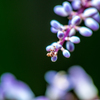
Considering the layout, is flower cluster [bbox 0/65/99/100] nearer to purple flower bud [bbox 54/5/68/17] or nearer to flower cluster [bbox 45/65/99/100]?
flower cluster [bbox 45/65/99/100]

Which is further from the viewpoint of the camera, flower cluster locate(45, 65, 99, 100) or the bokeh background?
the bokeh background

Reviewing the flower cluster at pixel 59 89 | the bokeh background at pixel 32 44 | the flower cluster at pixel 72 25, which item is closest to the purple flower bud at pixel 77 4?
the flower cluster at pixel 72 25

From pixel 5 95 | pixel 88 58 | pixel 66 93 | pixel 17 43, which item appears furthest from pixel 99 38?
pixel 5 95

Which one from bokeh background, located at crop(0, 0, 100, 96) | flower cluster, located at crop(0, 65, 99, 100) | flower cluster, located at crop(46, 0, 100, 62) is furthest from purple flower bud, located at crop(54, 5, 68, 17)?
bokeh background, located at crop(0, 0, 100, 96)

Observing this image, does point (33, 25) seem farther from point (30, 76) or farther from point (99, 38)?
point (99, 38)

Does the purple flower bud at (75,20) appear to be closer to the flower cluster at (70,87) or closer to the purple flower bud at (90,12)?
the purple flower bud at (90,12)

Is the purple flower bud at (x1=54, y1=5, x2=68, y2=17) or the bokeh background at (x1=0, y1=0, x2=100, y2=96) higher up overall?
the bokeh background at (x1=0, y1=0, x2=100, y2=96)
